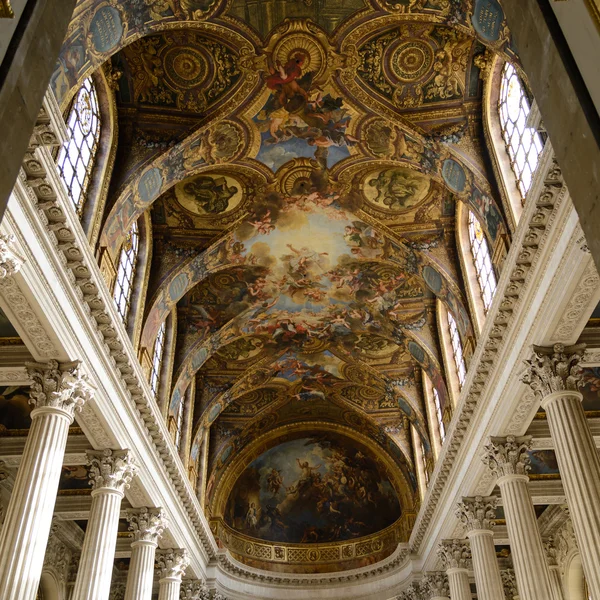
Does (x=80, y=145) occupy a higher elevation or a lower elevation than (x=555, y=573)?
higher

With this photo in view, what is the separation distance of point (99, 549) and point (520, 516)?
25.8 ft

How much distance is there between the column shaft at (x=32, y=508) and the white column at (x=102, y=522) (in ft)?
8.57

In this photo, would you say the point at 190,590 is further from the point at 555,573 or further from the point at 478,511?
the point at 555,573

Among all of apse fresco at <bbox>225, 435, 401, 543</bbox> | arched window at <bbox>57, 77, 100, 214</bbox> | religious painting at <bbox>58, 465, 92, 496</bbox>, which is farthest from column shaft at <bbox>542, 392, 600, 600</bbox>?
apse fresco at <bbox>225, 435, 401, 543</bbox>

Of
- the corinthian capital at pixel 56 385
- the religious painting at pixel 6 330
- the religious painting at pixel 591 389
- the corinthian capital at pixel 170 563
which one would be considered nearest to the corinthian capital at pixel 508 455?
the religious painting at pixel 591 389

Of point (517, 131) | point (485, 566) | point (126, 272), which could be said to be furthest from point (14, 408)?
point (517, 131)

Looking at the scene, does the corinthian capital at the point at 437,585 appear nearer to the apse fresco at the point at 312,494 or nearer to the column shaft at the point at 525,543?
the apse fresco at the point at 312,494

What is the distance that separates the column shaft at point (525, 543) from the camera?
1216 centimetres

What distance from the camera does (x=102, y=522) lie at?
12.8 meters

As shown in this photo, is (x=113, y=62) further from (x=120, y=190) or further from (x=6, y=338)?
(x=6, y=338)

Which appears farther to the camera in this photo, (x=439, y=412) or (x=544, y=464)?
(x=439, y=412)

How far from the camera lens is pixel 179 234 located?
16.2 meters

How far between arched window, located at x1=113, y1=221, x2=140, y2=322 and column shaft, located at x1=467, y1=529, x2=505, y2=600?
9500mm

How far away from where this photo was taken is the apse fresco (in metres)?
25.7
